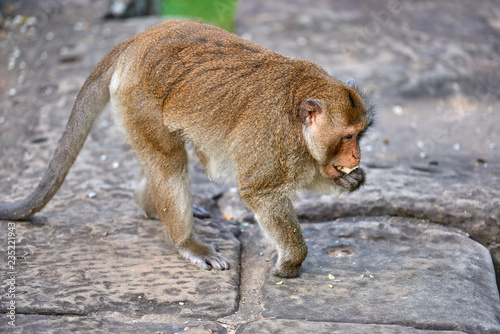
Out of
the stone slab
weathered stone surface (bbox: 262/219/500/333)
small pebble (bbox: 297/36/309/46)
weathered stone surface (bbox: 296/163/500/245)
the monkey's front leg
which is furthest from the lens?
small pebble (bbox: 297/36/309/46)

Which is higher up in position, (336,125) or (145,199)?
(336,125)

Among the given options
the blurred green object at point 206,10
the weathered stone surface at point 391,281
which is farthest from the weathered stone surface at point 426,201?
the blurred green object at point 206,10

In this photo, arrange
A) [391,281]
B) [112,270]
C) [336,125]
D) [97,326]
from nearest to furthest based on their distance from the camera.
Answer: [97,326] < [336,125] < [391,281] < [112,270]

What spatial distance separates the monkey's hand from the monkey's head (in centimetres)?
14

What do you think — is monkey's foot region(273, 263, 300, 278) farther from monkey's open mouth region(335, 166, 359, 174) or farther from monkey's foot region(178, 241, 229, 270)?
monkey's open mouth region(335, 166, 359, 174)

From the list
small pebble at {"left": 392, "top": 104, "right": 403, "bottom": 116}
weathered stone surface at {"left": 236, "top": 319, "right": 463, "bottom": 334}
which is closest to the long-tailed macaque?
weathered stone surface at {"left": 236, "top": 319, "right": 463, "bottom": 334}

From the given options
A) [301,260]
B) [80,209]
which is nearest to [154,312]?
[301,260]

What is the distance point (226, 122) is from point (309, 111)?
0.61 metres

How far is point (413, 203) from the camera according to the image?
4.99 m

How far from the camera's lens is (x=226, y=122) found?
165 inches

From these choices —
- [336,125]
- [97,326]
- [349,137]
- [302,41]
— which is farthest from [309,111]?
[302,41]

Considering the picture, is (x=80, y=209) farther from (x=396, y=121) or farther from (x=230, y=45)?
(x=396, y=121)

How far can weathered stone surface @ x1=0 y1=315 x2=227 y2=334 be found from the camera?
11.1 ft

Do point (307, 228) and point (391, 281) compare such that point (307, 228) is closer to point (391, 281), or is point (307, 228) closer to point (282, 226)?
point (282, 226)
